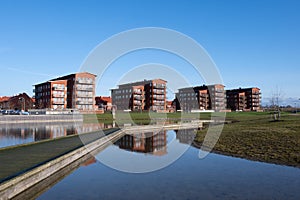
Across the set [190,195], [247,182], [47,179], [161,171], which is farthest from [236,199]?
[47,179]

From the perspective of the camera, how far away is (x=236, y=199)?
9102 mm

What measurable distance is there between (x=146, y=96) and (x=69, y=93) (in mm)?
31957

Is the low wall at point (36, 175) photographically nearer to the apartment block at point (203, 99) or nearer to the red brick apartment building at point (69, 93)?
the red brick apartment building at point (69, 93)

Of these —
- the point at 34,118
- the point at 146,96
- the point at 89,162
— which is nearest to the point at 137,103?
the point at 146,96

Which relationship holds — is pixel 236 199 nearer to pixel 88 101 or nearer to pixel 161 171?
pixel 161 171

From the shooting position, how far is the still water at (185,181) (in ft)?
31.8

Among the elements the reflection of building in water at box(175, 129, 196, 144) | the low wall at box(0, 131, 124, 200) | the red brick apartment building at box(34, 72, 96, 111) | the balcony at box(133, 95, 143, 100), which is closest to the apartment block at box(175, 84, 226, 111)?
the balcony at box(133, 95, 143, 100)

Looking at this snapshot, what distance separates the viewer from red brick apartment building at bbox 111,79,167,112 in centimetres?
10350

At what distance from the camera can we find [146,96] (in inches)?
4200

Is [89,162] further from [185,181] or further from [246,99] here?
[246,99]

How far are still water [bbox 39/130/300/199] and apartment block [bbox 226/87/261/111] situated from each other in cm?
13186

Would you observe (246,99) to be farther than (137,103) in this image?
Yes

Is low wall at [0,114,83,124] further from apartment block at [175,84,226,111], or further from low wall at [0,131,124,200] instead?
apartment block at [175,84,226,111]

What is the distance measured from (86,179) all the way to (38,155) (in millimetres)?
3641
